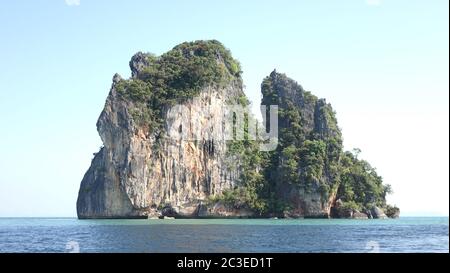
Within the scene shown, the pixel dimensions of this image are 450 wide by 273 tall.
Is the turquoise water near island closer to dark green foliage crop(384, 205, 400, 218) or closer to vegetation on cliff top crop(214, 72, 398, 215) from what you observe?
vegetation on cliff top crop(214, 72, 398, 215)

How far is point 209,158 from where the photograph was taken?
45.5 meters

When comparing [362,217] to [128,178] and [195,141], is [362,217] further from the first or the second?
[128,178]

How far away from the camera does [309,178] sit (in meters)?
45.0

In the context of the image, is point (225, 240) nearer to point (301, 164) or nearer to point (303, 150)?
point (301, 164)

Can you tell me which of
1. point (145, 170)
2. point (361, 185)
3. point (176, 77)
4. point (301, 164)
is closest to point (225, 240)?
point (145, 170)

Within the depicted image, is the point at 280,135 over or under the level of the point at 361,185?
over

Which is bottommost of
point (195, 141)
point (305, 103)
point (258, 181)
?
point (258, 181)

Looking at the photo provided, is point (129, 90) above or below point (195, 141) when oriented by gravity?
above

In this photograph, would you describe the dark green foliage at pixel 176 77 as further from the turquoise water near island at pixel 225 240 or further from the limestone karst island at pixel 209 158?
the turquoise water near island at pixel 225 240

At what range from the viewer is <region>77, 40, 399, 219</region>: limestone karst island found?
142 ft

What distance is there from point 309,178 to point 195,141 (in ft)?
30.9
